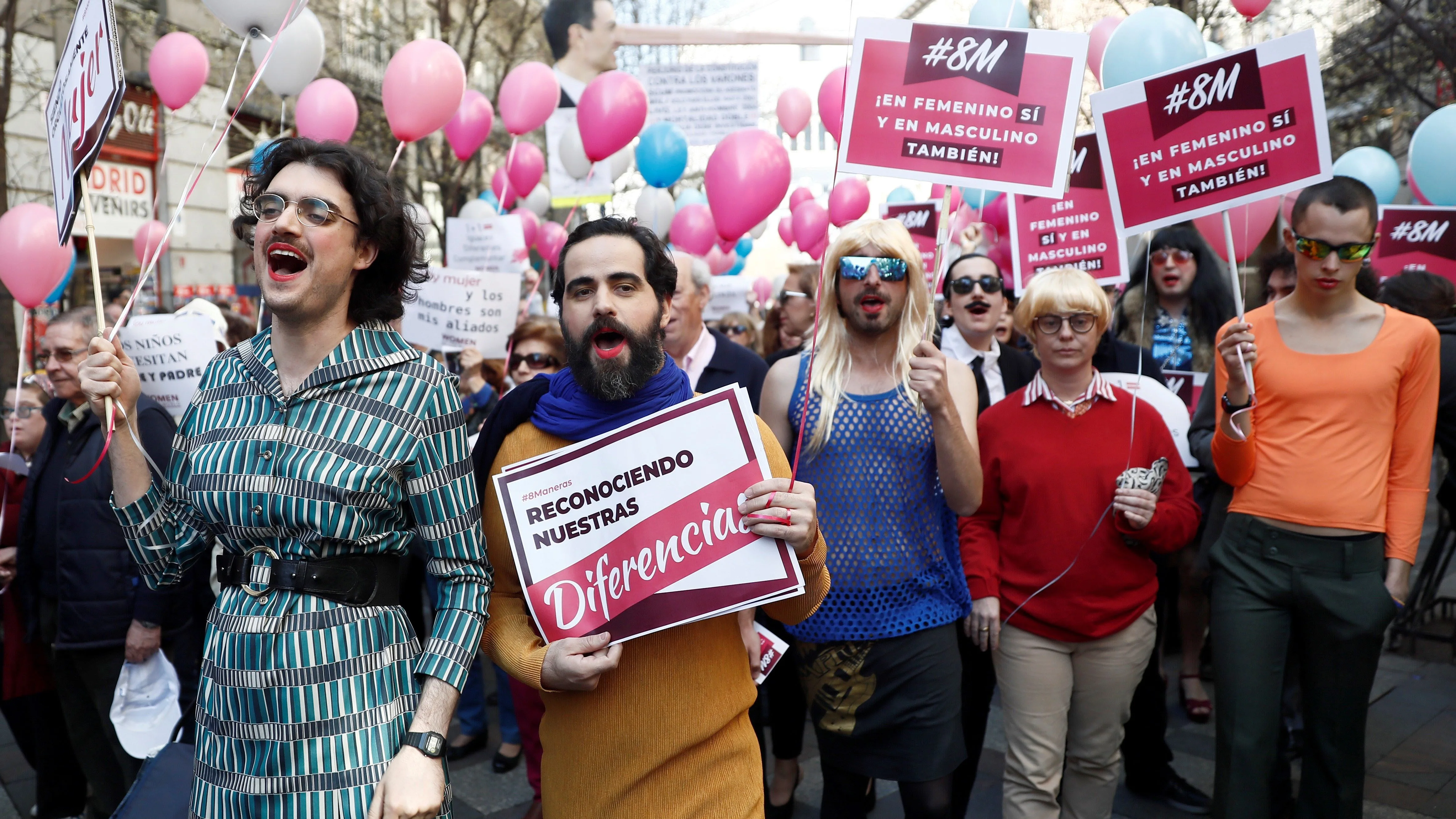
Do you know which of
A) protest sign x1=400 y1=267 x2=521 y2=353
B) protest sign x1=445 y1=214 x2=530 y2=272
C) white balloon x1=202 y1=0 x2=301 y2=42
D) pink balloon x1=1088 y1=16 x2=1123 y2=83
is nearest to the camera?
white balloon x1=202 y1=0 x2=301 y2=42

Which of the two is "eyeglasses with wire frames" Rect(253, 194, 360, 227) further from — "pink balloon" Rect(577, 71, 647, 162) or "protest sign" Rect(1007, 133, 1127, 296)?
"pink balloon" Rect(577, 71, 647, 162)

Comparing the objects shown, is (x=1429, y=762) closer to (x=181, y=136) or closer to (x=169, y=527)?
(x=169, y=527)

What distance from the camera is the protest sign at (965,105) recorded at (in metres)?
2.92

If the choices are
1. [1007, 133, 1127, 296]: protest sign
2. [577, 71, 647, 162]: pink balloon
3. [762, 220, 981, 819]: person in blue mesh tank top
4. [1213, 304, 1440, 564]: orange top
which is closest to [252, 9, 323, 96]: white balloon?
[577, 71, 647, 162]: pink balloon

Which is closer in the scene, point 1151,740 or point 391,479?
point 391,479

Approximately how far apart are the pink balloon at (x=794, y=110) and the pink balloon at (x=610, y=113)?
4005 mm

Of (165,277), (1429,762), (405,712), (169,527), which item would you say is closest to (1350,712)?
(1429,762)

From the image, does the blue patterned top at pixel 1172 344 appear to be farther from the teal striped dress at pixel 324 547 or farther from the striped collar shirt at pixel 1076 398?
the teal striped dress at pixel 324 547

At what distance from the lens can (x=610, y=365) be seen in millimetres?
2104

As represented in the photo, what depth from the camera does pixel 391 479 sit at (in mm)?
1816

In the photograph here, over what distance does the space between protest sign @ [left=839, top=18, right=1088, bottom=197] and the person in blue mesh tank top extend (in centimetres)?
24

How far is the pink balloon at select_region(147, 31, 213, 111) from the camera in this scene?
6.51 m

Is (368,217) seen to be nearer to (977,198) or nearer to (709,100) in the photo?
(977,198)

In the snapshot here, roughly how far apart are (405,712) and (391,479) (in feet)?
1.36
